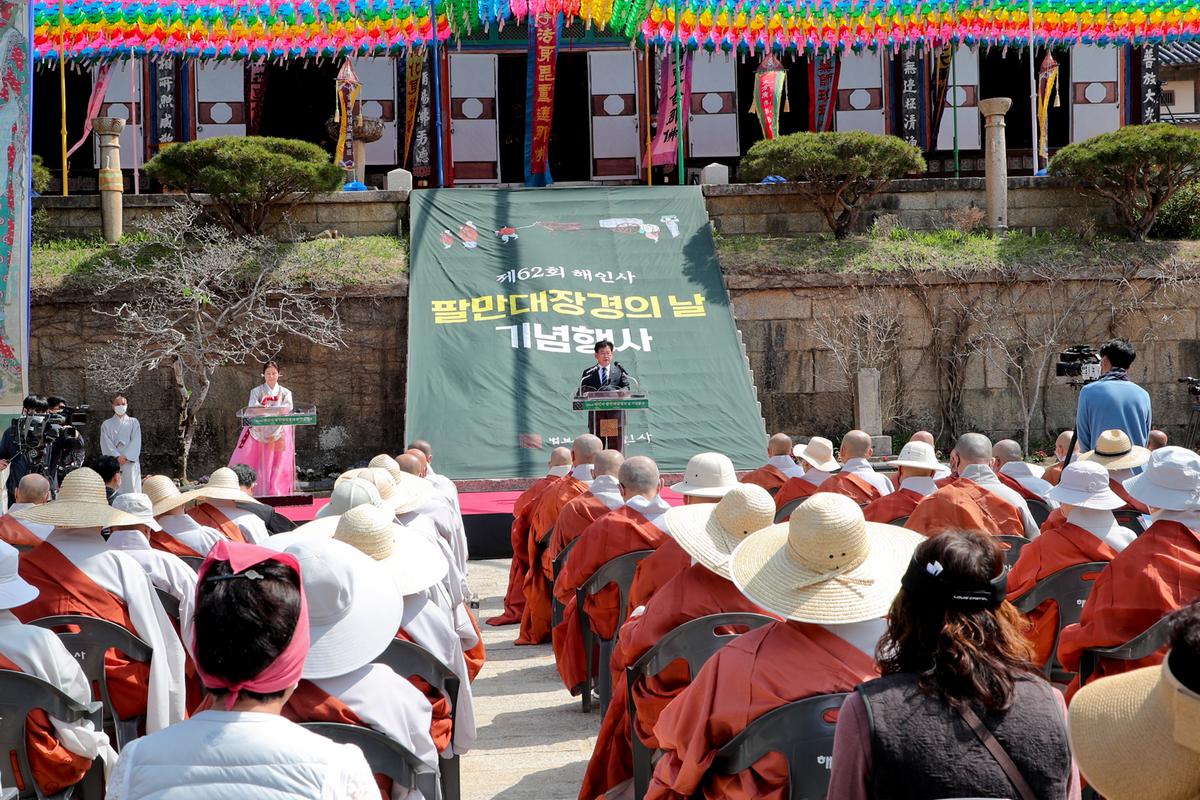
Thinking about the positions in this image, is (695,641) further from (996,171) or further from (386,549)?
(996,171)

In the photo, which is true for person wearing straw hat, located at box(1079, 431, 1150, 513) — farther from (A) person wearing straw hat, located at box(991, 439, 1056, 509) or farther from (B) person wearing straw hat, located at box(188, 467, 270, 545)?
(B) person wearing straw hat, located at box(188, 467, 270, 545)

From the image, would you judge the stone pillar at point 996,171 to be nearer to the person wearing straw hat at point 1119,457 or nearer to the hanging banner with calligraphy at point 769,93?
the hanging banner with calligraphy at point 769,93

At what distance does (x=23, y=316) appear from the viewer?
996 cm

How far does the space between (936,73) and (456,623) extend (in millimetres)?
16929

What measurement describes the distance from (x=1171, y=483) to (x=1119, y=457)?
224cm

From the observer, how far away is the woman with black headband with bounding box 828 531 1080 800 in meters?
2.03

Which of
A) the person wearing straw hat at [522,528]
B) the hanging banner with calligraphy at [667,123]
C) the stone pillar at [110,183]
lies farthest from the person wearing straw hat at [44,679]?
the hanging banner with calligraphy at [667,123]

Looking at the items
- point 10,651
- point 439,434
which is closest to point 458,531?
point 10,651

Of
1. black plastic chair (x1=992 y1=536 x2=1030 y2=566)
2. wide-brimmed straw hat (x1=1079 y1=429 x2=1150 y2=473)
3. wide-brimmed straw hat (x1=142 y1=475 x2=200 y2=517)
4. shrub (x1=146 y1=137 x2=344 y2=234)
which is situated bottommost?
black plastic chair (x1=992 y1=536 x2=1030 y2=566)

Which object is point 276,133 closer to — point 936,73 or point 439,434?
point 439,434

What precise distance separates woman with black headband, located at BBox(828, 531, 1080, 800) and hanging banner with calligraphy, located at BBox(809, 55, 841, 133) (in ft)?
58.3

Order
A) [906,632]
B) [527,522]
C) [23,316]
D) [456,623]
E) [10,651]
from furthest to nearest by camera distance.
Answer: [23,316]
[527,522]
[456,623]
[10,651]
[906,632]

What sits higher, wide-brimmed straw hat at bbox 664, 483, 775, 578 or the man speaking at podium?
the man speaking at podium

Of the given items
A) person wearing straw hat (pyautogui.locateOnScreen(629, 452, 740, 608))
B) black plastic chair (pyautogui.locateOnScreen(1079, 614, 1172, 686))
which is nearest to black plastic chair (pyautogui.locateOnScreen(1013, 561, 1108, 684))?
black plastic chair (pyautogui.locateOnScreen(1079, 614, 1172, 686))
